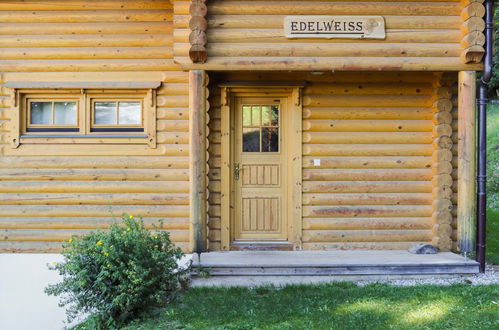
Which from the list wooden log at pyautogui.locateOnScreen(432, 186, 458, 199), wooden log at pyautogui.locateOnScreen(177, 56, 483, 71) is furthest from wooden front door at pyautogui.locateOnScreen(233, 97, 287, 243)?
wooden log at pyautogui.locateOnScreen(432, 186, 458, 199)

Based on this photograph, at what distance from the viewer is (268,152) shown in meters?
6.87

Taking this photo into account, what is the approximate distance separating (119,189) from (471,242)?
504 centimetres

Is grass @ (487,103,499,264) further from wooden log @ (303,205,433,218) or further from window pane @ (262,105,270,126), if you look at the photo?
window pane @ (262,105,270,126)

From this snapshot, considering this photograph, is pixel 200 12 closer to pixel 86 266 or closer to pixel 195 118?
pixel 195 118

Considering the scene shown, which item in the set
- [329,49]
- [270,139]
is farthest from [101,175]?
[329,49]

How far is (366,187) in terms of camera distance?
677 cm

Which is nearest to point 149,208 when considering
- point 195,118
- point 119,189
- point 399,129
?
point 119,189

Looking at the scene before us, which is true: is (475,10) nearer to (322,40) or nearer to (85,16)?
(322,40)

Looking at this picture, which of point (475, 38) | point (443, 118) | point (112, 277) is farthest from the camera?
point (443, 118)

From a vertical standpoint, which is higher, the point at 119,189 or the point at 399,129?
the point at 399,129

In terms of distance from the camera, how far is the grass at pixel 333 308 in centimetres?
432

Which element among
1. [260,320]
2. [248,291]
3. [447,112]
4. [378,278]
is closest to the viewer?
[260,320]

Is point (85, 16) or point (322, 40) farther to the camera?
point (85, 16)

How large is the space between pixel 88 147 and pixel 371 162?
435 centimetres
